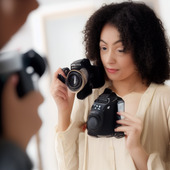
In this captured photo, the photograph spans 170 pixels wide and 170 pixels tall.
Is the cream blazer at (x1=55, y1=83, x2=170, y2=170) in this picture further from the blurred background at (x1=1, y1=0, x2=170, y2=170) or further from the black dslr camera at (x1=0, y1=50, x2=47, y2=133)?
the black dslr camera at (x1=0, y1=50, x2=47, y2=133)

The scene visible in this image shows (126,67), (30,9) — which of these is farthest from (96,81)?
(30,9)

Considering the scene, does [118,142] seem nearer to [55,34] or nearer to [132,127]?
[132,127]

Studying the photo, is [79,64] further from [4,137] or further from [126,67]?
[4,137]

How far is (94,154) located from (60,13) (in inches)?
Answer: 10.0

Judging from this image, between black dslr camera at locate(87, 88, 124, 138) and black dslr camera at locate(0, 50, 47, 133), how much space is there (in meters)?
0.28

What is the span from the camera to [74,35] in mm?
533

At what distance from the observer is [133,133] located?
428mm

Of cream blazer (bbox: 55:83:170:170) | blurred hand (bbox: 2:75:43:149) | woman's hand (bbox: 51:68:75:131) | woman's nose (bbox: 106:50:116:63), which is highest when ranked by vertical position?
woman's nose (bbox: 106:50:116:63)

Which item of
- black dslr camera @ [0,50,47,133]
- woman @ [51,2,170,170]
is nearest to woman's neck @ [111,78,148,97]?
woman @ [51,2,170,170]

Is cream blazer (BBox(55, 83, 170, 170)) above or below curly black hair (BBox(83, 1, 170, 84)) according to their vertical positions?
below

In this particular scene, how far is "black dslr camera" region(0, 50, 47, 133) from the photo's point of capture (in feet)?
0.41

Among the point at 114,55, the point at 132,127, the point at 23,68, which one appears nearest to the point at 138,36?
the point at 114,55

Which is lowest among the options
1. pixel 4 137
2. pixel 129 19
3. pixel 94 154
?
pixel 94 154

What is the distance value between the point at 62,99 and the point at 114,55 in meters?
0.12
